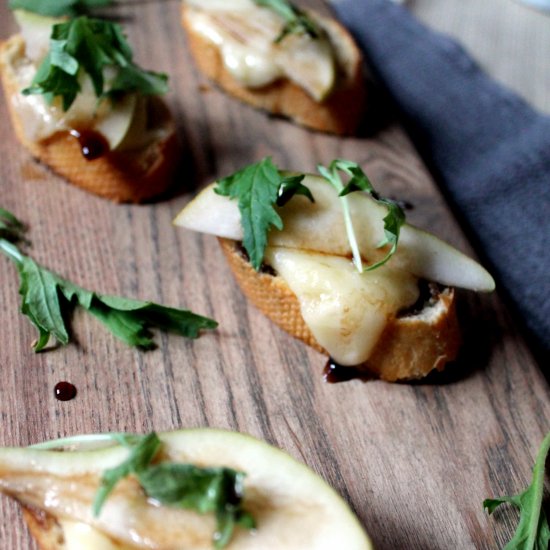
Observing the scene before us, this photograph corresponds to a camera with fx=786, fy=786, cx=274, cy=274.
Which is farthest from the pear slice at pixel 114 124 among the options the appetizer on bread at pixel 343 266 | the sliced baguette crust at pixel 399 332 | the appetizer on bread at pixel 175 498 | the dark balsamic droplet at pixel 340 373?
the appetizer on bread at pixel 175 498

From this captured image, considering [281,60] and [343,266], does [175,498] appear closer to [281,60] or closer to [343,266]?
[343,266]

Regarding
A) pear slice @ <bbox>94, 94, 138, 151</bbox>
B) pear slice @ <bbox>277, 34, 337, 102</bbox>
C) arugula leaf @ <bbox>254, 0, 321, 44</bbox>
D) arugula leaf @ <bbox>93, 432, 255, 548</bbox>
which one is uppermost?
arugula leaf @ <bbox>254, 0, 321, 44</bbox>

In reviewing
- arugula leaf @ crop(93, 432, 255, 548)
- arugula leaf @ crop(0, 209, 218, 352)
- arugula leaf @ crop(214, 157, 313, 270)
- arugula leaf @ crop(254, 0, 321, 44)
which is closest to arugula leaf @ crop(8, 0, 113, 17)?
arugula leaf @ crop(254, 0, 321, 44)

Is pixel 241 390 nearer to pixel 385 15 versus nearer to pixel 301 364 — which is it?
pixel 301 364

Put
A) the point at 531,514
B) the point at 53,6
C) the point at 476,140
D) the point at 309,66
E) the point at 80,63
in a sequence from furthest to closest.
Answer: the point at 476,140 < the point at 53,6 < the point at 309,66 < the point at 80,63 < the point at 531,514

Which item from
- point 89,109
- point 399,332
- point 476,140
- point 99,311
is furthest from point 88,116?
point 476,140

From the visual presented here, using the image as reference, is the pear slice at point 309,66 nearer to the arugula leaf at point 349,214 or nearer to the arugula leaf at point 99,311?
the arugula leaf at point 349,214

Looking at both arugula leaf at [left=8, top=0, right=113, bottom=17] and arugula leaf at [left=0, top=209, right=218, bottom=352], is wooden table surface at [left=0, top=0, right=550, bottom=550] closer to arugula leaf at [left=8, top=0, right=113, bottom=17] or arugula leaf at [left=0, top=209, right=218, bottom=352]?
arugula leaf at [left=0, top=209, right=218, bottom=352]
